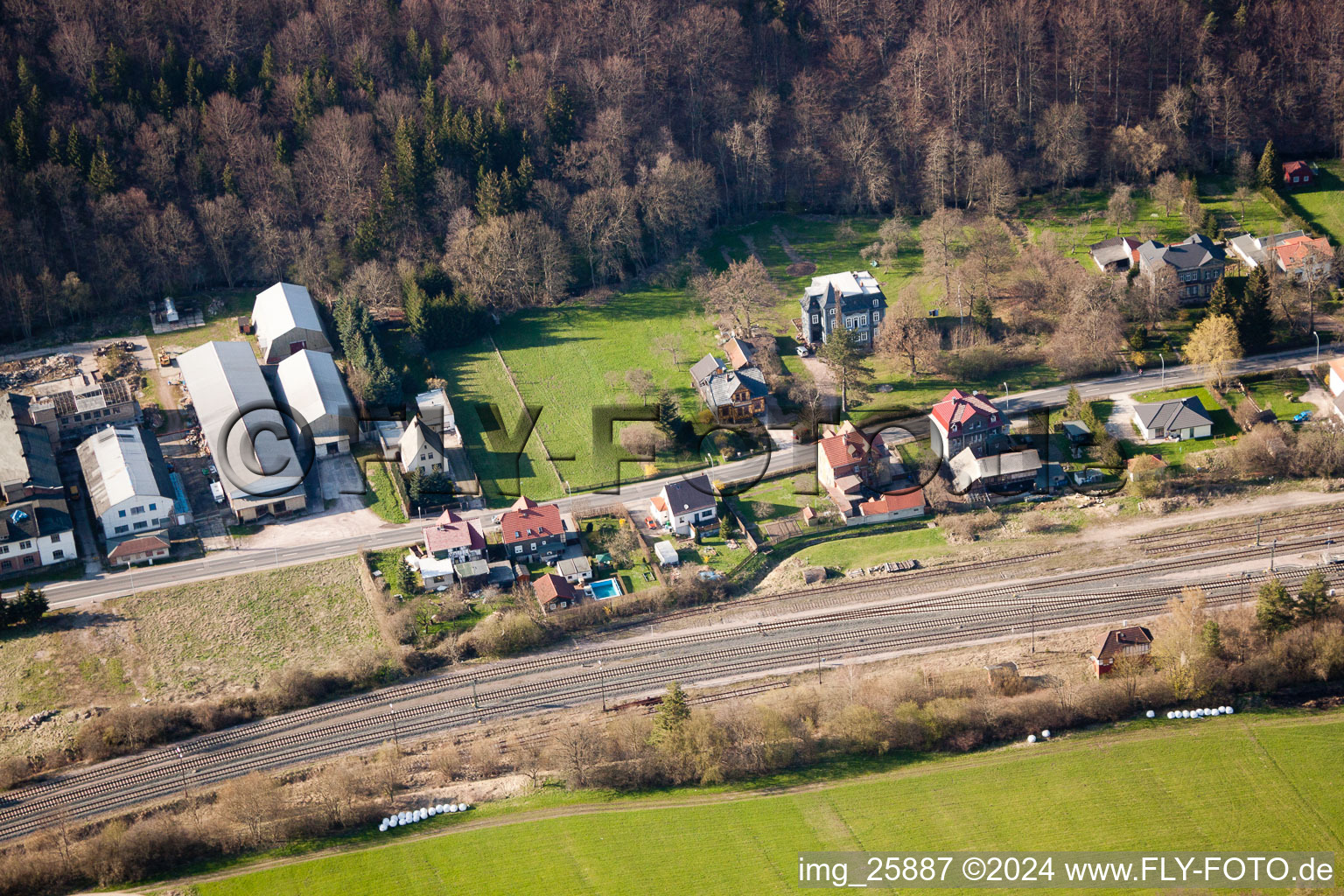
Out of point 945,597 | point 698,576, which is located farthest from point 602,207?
point 945,597

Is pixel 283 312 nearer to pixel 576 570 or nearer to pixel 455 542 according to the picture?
pixel 455 542

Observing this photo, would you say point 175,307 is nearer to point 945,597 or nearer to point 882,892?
point 945,597

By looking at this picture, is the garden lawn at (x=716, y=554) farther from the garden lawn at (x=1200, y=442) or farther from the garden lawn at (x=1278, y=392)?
the garden lawn at (x=1278, y=392)

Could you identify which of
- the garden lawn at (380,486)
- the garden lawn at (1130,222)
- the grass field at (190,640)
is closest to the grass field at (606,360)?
the garden lawn at (380,486)

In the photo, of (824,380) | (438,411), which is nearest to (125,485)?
(438,411)

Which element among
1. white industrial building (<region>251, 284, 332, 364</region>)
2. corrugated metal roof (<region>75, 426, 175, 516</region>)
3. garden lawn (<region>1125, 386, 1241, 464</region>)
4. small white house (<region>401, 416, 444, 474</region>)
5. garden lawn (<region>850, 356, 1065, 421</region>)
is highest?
white industrial building (<region>251, 284, 332, 364</region>)

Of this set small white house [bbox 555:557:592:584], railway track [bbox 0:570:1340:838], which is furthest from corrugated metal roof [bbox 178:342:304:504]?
railway track [bbox 0:570:1340:838]

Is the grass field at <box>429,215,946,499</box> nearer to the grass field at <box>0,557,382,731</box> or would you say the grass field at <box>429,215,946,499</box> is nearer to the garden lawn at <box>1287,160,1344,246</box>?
the grass field at <box>0,557,382,731</box>
